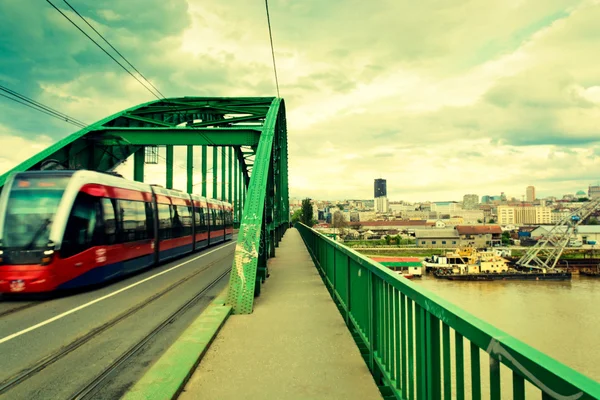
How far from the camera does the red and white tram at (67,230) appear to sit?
823 centimetres

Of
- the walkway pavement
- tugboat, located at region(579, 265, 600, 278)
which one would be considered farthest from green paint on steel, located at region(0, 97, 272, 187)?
tugboat, located at region(579, 265, 600, 278)

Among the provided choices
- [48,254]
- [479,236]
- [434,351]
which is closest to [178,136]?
[48,254]

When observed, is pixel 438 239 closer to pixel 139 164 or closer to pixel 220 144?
pixel 139 164

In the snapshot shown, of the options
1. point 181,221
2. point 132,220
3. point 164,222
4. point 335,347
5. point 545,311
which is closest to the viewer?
point 335,347

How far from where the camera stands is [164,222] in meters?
14.2

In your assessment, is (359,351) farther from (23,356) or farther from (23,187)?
(23,187)

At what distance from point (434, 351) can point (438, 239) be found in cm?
9473

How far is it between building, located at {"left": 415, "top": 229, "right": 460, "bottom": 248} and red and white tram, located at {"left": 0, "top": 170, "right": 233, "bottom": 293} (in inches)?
3340

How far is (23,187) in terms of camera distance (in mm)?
8789

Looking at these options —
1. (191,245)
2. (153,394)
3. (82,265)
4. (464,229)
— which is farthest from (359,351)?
(464,229)

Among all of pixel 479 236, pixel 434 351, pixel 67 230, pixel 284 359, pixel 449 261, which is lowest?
pixel 449 261

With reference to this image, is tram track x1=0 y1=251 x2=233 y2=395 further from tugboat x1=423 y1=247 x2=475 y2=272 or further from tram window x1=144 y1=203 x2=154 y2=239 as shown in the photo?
tugboat x1=423 y1=247 x2=475 y2=272

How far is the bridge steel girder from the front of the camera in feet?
23.9

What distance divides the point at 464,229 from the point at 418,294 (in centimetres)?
10037
